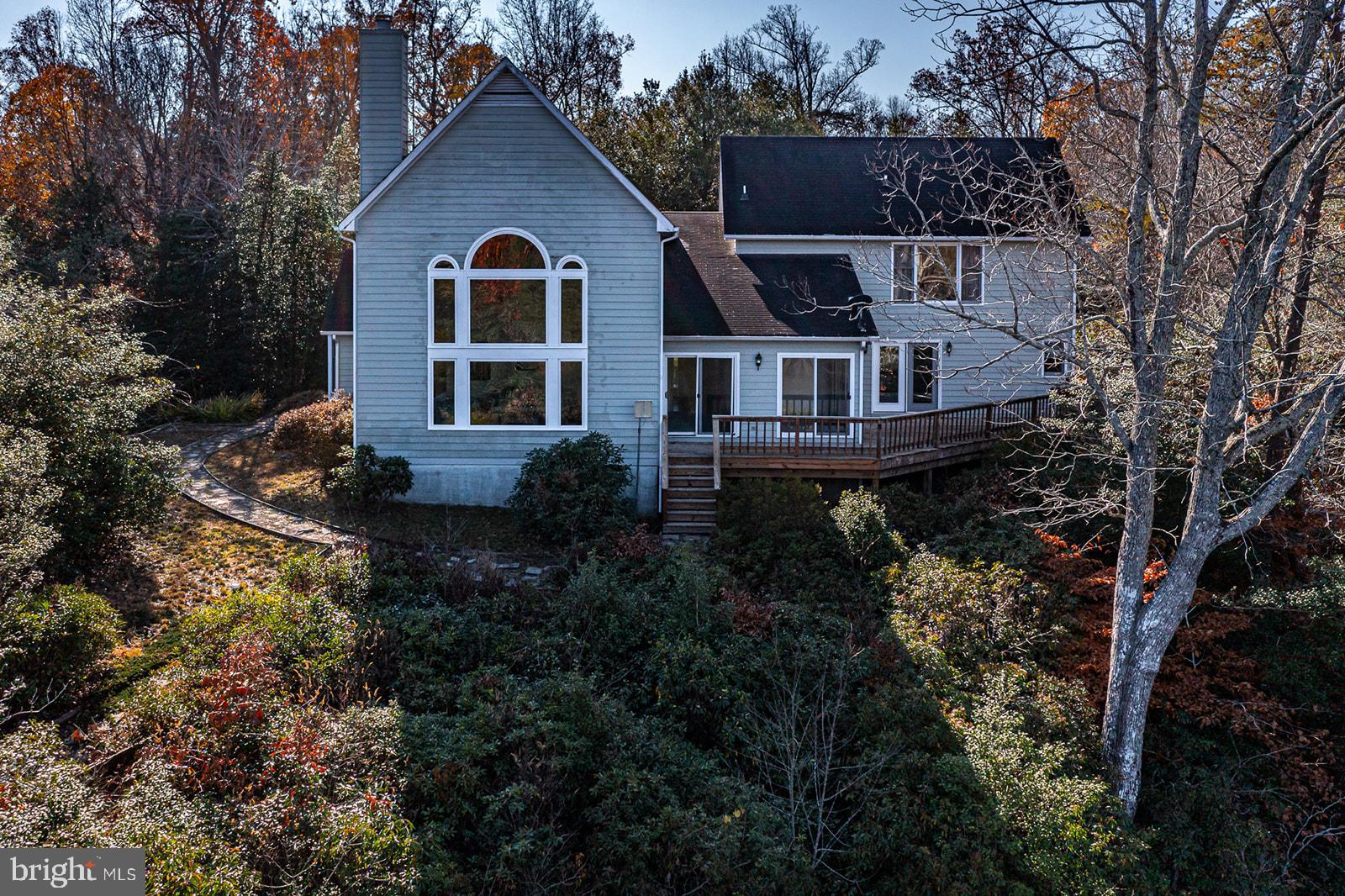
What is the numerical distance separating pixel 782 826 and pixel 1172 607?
483 centimetres

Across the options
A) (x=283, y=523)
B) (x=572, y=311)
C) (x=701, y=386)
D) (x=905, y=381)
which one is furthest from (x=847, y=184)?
(x=283, y=523)

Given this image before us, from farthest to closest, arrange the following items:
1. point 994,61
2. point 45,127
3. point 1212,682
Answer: point 45,127 → point 994,61 → point 1212,682

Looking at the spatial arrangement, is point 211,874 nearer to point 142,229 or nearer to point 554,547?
point 554,547

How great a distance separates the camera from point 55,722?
8.00 metres

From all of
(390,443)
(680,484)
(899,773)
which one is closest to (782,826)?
(899,773)

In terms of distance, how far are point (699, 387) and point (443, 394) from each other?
5542 millimetres

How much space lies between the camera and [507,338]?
51.2ft

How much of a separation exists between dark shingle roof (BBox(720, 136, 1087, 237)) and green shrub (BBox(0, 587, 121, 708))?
1491 centimetres

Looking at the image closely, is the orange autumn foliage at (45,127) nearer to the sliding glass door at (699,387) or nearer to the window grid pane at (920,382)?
the sliding glass door at (699,387)

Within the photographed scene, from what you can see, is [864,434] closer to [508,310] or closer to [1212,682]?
[1212,682]

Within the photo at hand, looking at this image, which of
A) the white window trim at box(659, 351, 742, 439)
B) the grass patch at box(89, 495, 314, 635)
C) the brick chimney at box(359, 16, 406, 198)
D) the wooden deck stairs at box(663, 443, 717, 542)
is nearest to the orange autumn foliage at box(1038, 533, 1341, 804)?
the wooden deck stairs at box(663, 443, 717, 542)

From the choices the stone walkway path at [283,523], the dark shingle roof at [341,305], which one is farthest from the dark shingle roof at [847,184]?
the stone walkway path at [283,523]

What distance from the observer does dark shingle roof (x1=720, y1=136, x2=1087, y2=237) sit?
64.1 ft

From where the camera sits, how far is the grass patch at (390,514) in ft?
45.8
